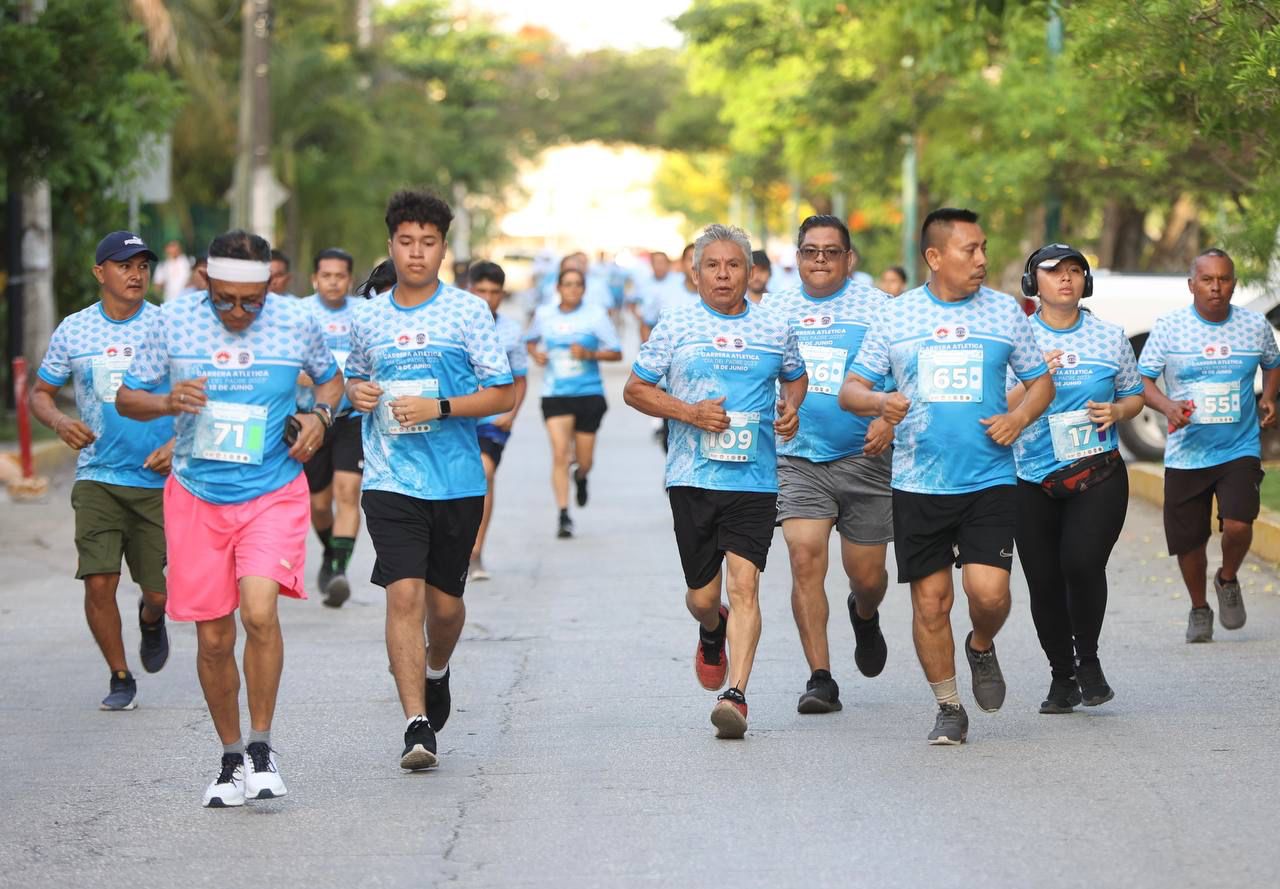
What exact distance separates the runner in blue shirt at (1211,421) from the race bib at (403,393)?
13.8 feet

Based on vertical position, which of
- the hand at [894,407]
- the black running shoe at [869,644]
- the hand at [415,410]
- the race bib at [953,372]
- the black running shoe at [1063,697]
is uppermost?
the race bib at [953,372]

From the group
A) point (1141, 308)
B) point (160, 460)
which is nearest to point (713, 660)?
point (160, 460)

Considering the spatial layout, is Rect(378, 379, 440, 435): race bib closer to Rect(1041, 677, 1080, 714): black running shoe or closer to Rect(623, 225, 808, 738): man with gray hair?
Rect(623, 225, 808, 738): man with gray hair

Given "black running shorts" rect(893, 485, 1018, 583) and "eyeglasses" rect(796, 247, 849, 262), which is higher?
"eyeglasses" rect(796, 247, 849, 262)

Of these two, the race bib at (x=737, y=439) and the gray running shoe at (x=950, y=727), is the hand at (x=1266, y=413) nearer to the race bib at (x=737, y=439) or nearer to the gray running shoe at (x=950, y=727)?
the gray running shoe at (x=950, y=727)

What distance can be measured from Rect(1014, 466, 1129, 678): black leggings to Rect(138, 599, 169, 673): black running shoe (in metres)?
3.78

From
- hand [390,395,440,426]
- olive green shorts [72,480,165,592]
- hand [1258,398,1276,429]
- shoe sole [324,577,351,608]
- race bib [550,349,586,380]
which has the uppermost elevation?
hand [390,395,440,426]

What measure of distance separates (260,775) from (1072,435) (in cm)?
339

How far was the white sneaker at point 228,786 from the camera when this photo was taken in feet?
23.8

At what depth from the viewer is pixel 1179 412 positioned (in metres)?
10.3

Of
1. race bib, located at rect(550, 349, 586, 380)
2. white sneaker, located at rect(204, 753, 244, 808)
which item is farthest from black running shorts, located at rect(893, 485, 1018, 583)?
race bib, located at rect(550, 349, 586, 380)

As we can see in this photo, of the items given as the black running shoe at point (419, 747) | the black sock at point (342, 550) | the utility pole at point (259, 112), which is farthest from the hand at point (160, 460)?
the utility pole at point (259, 112)

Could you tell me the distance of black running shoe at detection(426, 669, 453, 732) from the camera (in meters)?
8.20

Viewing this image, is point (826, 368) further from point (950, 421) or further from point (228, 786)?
point (228, 786)
